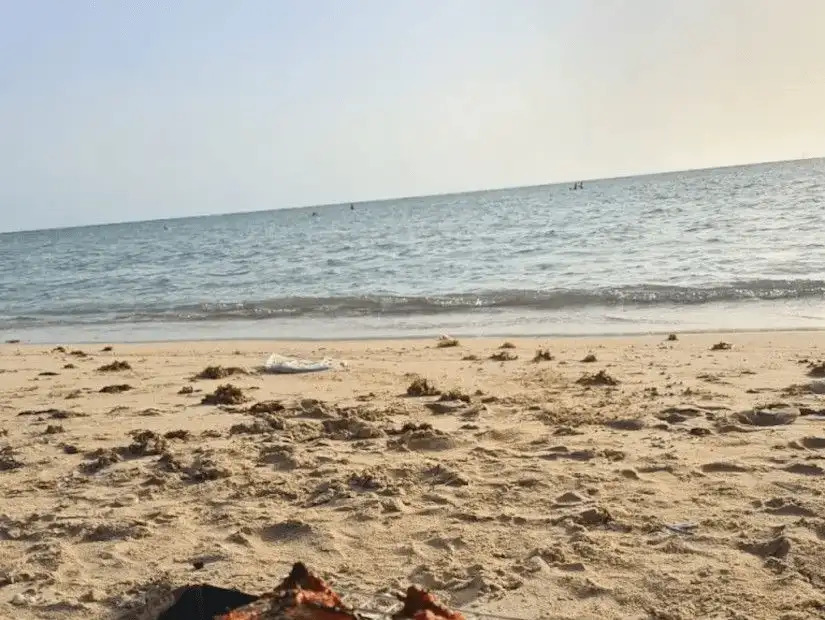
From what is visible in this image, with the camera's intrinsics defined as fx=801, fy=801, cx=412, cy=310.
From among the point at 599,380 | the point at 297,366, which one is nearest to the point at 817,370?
the point at 599,380

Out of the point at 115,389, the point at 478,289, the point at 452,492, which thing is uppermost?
the point at 478,289

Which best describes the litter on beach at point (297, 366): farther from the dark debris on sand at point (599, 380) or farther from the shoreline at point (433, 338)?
the dark debris on sand at point (599, 380)

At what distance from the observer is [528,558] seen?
328cm

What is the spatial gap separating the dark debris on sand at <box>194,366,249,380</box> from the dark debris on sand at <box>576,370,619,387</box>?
3288mm

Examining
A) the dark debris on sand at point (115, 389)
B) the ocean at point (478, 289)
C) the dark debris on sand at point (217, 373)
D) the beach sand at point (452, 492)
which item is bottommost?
the beach sand at point (452, 492)

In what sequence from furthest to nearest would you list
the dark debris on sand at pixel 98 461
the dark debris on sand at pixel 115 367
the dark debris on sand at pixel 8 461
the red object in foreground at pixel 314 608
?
the dark debris on sand at pixel 115 367 < the dark debris on sand at pixel 8 461 < the dark debris on sand at pixel 98 461 < the red object in foreground at pixel 314 608

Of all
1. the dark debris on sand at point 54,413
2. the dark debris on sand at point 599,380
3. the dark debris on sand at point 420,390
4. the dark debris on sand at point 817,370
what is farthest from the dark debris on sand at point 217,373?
the dark debris on sand at point 817,370

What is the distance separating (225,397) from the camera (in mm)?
6355

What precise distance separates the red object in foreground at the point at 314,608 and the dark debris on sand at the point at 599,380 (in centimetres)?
407

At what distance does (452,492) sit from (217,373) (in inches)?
162

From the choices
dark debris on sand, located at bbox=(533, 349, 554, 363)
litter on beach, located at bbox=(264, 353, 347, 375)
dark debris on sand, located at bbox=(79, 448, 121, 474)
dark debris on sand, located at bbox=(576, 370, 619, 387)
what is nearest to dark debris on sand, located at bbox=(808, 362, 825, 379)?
dark debris on sand, located at bbox=(576, 370, 619, 387)

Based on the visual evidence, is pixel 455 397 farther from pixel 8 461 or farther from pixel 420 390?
pixel 8 461

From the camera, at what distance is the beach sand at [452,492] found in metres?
3.11

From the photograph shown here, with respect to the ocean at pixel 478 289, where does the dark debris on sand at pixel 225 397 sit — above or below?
below
